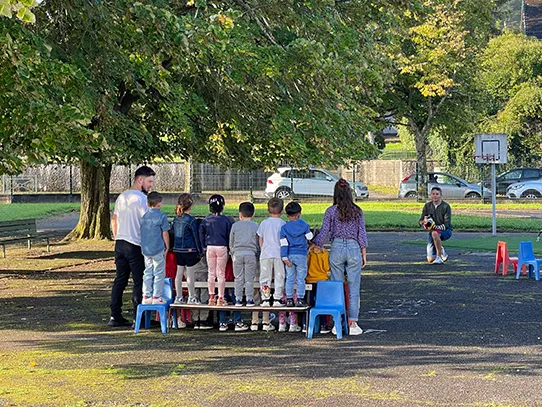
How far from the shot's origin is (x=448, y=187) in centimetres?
4722

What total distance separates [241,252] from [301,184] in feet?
116

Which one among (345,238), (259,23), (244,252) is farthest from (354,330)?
(259,23)

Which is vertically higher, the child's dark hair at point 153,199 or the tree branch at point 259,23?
the tree branch at point 259,23

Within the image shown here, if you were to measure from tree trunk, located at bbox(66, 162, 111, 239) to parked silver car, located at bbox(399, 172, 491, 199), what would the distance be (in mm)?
23873

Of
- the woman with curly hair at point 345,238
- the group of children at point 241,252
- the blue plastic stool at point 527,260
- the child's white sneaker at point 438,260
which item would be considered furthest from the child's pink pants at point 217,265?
the child's white sneaker at point 438,260

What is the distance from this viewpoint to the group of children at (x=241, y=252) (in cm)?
1134

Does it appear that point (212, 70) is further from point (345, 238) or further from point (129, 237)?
point (345, 238)

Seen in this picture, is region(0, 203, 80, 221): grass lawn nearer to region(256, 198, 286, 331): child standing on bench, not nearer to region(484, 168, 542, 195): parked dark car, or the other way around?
region(484, 168, 542, 195): parked dark car

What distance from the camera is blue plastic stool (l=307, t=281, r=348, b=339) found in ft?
35.8

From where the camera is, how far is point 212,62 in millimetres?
14656

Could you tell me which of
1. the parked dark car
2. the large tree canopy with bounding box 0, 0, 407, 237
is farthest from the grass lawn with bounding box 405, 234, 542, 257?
the parked dark car

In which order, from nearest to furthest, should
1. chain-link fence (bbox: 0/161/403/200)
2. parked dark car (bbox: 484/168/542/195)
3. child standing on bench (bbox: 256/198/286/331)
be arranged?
child standing on bench (bbox: 256/198/286/331), chain-link fence (bbox: 0/161/403/200), parked dark car (bbox: 484/168/542/195)

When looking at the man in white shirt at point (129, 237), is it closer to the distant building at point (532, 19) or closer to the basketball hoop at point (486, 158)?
the basketball hoop at point (486, 158)

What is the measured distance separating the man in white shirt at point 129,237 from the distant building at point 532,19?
70.2m
